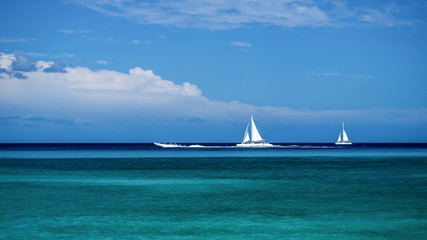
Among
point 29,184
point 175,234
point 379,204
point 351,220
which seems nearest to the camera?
point 175,234

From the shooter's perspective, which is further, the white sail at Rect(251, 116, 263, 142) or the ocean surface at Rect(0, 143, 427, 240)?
the white sail at Rect(251, 116, 263, 142)

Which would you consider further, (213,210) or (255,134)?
(255,134)

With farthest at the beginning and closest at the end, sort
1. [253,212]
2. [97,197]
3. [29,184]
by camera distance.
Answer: [29,184]
[97,197]
[253,212]

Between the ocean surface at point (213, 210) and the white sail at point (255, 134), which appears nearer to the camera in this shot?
the ocean surface at point (213, 210)

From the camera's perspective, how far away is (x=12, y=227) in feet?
70.6

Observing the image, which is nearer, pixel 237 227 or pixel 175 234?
pixel 175 234

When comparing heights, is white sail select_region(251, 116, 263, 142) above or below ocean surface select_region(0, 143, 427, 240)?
above

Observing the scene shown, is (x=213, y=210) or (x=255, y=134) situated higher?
(x=255, y=134)

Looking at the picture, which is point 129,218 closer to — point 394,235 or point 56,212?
point 56,212

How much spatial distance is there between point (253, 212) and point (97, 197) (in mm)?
11445

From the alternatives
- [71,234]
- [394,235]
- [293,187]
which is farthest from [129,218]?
[293,187]

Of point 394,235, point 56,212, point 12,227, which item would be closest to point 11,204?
point 56,212

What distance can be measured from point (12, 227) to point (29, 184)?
67.8 ft

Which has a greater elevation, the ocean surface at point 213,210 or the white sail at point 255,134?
the white sail at point 255,134
